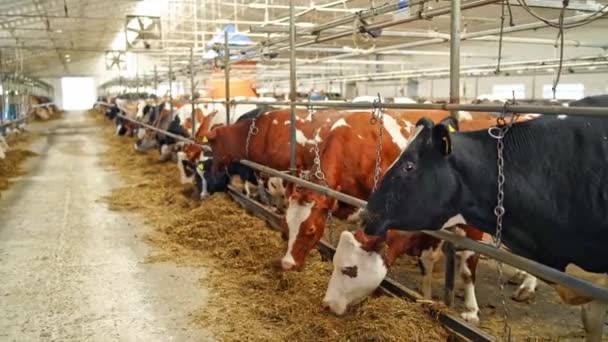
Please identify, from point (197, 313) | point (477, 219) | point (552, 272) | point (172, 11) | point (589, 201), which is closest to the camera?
point (552, 272)

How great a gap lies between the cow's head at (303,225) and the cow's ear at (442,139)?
79.1 inches

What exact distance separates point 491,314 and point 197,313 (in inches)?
87.4

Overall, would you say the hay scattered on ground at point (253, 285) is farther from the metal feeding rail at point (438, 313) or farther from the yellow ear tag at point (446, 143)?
the yellow ear tag at point (446, 143)

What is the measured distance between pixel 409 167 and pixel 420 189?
12 cm

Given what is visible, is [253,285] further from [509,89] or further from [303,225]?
[509,89]

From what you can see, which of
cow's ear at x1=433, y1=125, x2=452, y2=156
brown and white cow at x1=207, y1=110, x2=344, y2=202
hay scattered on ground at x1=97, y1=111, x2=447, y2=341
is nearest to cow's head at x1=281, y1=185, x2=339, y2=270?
hay scattered on ground at x1=97, y1=111, x2=447, y2=341

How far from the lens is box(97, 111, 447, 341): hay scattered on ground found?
3375 mm

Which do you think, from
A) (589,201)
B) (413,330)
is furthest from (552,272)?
(413,330)

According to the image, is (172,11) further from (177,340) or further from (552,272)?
(552,272)

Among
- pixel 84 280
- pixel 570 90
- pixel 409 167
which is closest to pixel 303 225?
pixel 409 167

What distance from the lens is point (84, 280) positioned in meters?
4.88

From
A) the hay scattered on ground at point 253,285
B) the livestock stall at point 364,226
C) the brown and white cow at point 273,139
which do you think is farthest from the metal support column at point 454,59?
the brown and white cow at point 273,139

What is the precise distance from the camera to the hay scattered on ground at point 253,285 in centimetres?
338

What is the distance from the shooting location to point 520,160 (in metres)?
2.68
